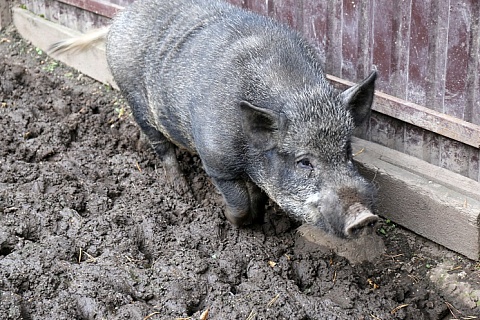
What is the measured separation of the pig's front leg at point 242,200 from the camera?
16.6 ft

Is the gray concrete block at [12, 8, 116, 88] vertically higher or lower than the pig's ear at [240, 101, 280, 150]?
lower

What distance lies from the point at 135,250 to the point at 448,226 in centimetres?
197

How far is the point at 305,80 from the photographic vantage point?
4.57m

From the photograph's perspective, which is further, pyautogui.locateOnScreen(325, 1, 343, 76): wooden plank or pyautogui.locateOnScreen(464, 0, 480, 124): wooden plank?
pyautogui.locateOnScreen(325, 1, 343, 76): wooden plank

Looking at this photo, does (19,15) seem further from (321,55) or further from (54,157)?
(321,55)

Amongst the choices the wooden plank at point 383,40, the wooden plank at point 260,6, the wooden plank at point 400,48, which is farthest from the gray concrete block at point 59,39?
the wooden plank at point 400,48

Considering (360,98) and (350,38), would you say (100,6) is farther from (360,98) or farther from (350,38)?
(360,98)

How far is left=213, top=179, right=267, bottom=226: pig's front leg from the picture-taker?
5.05 metres

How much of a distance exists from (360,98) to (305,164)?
532 mm

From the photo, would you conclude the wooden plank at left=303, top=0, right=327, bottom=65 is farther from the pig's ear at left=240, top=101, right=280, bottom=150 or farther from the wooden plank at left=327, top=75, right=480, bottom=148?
the pig's ear at left=240, top=101, right=280, bottom=150

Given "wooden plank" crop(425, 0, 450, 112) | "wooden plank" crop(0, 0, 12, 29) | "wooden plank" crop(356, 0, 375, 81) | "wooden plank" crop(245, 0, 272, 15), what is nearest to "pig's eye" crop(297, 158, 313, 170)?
"wooden plank" crop(425, 0, 450, 112)

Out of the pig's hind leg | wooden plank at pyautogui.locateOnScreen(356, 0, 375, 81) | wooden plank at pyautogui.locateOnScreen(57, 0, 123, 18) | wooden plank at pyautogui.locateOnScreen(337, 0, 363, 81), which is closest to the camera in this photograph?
wooden plank at pyautogui.locateOnScreen(356, 0, 375, 81)

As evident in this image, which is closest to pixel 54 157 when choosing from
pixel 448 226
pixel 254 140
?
pixel 254 140

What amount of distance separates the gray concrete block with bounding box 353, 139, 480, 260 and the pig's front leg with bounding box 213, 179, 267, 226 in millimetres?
744
